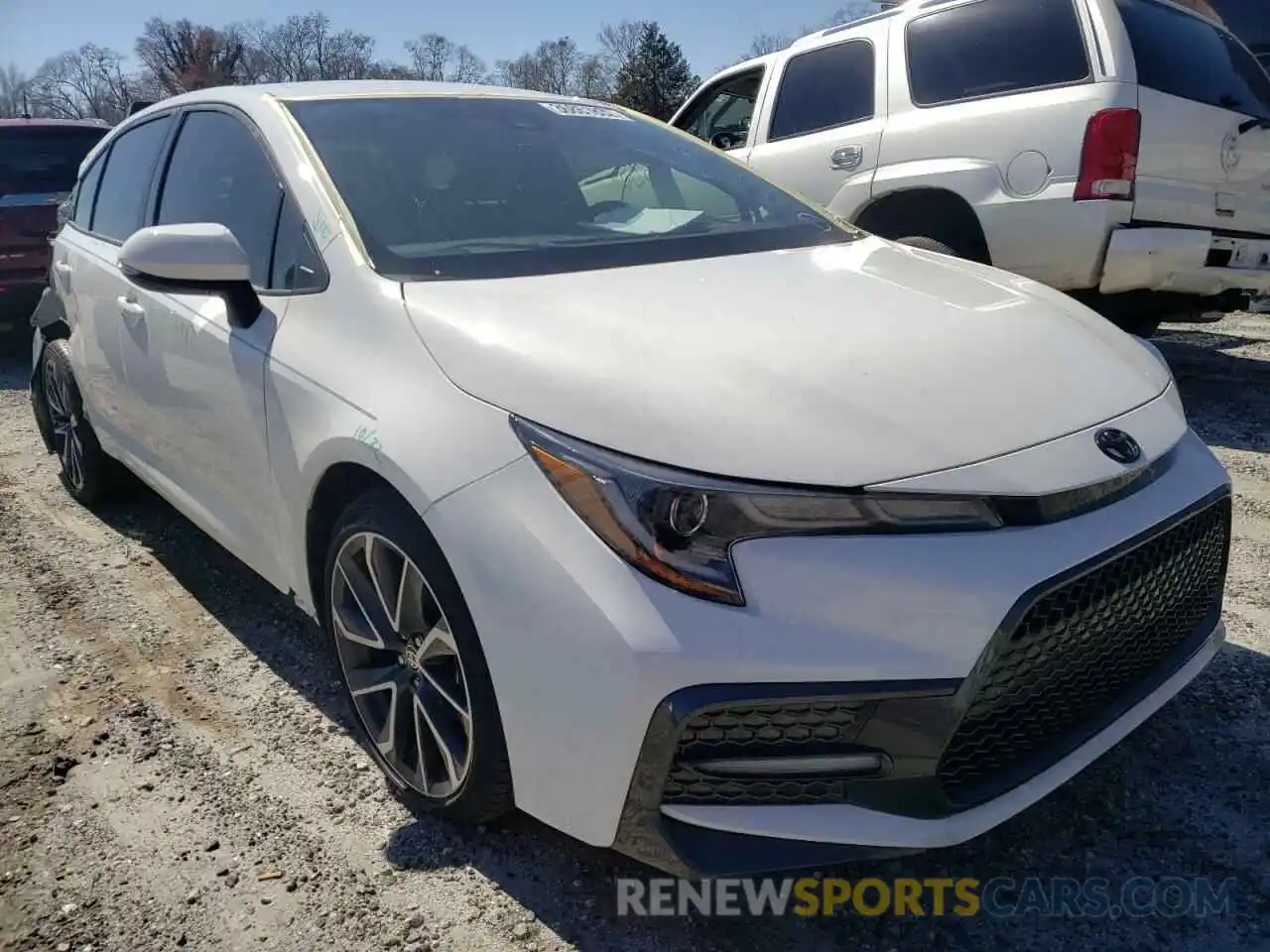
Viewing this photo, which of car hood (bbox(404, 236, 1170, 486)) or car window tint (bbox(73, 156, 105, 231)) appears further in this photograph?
car window tint (bbox(73, 156, 105, 231))

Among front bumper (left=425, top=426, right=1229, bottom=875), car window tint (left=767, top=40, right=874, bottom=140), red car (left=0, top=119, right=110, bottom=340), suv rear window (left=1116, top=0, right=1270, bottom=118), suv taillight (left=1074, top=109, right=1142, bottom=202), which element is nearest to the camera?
front bumper (left=425, top=426, right=1229, bottom=875)

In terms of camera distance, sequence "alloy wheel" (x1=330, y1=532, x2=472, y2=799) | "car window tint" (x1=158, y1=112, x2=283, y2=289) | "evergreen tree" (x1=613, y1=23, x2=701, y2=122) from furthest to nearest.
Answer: "evergreen tree" (x1=613, y1=23, x2=701, y2=122), "car window tint" (x1=158, y1=112, x2=283, y2=289), "alloy wheel" (x1=330, y1=532, x2=472, y2=799)

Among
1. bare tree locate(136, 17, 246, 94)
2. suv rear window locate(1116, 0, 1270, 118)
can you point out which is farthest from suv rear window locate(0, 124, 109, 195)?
bare tree locate(136, 17, 246, 94)

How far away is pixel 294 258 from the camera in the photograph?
2.44m

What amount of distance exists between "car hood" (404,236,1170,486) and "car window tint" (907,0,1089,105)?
2.89 metres

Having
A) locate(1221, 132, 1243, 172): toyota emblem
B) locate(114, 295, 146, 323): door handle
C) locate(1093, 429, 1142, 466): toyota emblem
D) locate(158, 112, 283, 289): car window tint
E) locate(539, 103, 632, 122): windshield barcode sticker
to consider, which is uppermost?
locate(539, 103, 632, 122): windshield barcode sticker

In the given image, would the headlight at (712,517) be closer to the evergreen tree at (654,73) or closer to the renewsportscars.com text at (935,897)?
the renewsportscars.com text at (935,897)

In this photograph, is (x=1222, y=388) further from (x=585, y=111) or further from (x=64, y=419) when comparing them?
(x=64, y=419)

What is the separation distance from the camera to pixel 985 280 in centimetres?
258

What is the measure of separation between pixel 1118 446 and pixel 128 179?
11.3ft

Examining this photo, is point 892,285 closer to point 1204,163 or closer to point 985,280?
point 985,280

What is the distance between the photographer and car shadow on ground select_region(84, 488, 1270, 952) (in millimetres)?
1883

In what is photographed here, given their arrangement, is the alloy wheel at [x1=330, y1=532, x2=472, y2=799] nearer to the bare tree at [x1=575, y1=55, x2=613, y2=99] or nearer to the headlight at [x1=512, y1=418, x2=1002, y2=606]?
the headlight at [x1=512, y1=418, x2=1002, y2=606]

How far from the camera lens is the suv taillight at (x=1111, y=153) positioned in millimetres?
4449
